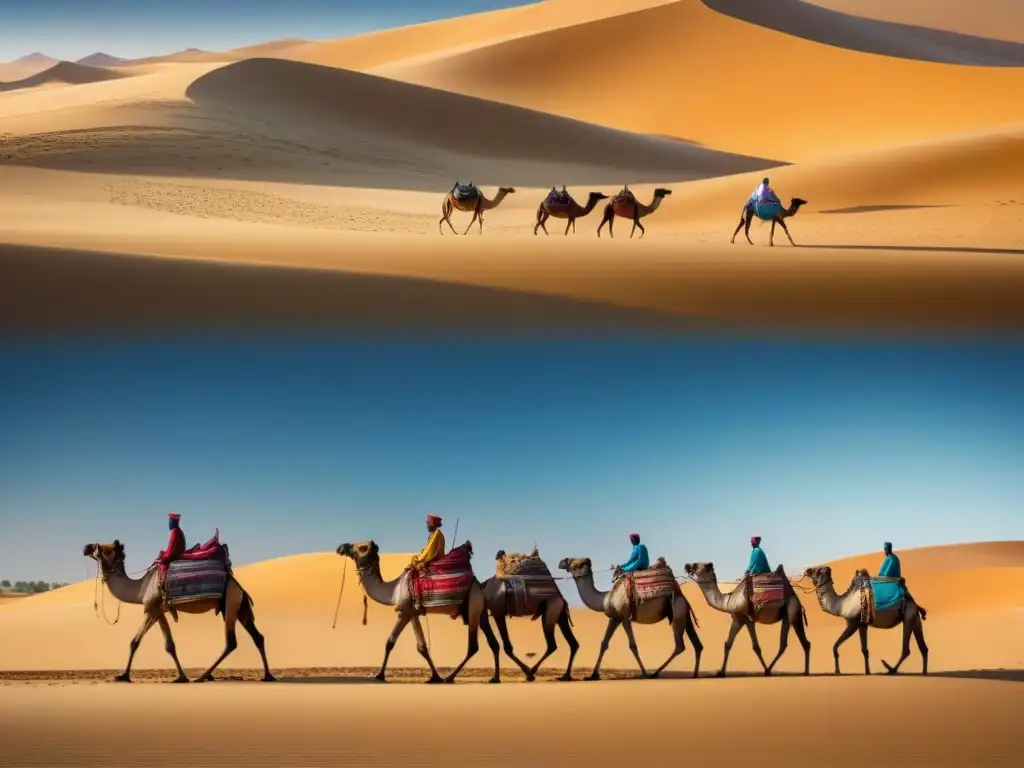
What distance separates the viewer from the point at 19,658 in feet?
62.6

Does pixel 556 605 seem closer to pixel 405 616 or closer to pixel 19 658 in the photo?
pixel 405 616

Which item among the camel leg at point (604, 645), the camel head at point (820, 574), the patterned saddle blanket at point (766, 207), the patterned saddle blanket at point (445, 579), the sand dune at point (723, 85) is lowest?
the camel leg at point (604, 645)

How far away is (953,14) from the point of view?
385ft

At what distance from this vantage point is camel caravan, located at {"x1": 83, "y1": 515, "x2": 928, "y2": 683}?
13.5 meters

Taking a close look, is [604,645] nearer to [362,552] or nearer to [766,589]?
[766,589]

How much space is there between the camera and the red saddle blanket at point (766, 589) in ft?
47.6

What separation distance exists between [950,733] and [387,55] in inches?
3943

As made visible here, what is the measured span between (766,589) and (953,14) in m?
109

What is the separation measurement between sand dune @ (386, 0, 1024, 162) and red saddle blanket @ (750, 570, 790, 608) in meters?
49.9

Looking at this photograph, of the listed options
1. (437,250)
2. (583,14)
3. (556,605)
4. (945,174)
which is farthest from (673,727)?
(583,14)

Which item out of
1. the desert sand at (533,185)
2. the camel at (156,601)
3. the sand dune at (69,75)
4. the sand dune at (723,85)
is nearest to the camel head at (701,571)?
the camel at (156,601)

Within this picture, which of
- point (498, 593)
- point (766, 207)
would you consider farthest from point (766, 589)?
point (766, 207)

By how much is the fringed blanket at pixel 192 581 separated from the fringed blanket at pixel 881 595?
5.12 metres

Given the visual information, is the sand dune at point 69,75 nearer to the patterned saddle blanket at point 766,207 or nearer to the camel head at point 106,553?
the patterned saddle blanket at point 766,207
